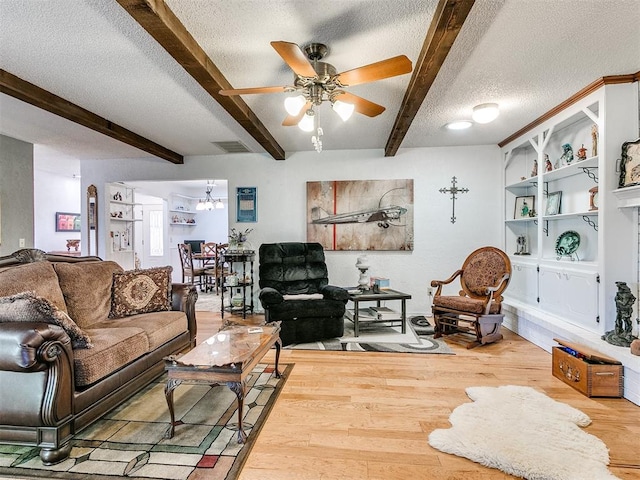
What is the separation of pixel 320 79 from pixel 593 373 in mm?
2851

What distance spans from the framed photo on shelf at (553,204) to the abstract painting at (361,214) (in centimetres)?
170

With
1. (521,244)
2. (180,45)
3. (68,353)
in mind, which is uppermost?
(180,45)

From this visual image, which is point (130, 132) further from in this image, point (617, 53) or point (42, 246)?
point (617, 53)

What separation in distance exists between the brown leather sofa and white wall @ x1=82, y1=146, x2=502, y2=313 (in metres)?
2.47

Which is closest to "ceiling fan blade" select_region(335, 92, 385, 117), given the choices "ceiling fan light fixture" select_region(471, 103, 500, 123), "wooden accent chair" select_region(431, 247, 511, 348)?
"ceiling fan light fixture" select_region(471, 103, 500, 123)

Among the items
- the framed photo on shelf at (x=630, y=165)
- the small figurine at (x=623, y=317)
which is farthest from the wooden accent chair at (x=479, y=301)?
the framed photo on shelf at (x=630, y=165)

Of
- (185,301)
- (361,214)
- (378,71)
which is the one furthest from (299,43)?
(361,214)

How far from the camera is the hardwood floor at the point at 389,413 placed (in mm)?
1760

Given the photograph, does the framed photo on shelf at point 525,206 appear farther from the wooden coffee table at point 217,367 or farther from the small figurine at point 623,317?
the wooden coffee table at point 217,367

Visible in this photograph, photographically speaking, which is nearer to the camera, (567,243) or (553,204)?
(567,243)

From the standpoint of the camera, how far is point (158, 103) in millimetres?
3318

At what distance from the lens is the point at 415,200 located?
5082 millimetres

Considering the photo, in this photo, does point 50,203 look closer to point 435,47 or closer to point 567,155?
point 435,47

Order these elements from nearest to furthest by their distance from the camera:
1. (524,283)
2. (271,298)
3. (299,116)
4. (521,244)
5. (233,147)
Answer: (299,116) → (271,298) → (524,283) → (521,244) → (233,147)
